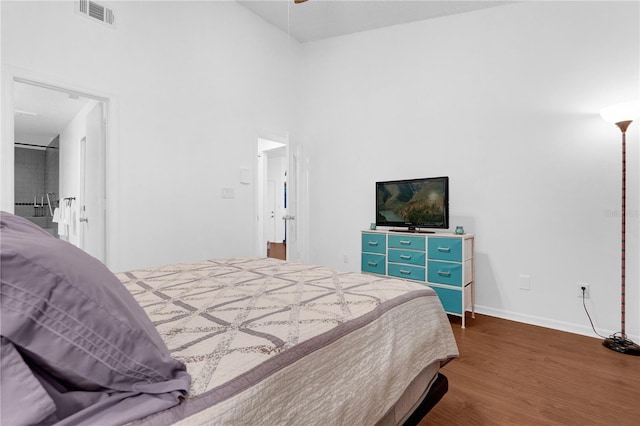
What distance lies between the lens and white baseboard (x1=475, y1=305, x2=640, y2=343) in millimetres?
2969

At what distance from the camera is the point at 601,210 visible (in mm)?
2977

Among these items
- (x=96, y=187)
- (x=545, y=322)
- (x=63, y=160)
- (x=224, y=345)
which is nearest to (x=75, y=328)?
(x=224, y=345)

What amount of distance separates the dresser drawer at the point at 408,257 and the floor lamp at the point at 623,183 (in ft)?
5.29

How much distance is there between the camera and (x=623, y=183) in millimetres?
2750

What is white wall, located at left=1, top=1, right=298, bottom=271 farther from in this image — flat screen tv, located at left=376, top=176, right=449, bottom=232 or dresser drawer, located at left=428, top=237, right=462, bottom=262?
dresser drawer, located at left=428, top=237, right=462, bottom=262

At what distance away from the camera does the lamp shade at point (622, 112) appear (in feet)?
8.51

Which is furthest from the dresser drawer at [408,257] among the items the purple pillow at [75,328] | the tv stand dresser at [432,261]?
the purple pillow at [75,328]

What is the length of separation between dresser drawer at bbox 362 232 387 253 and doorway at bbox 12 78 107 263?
2685 mm

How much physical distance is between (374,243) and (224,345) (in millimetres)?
3064

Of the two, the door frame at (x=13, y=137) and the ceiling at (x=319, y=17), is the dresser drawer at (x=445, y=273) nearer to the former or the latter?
the ceiling at (x=319, y=17)

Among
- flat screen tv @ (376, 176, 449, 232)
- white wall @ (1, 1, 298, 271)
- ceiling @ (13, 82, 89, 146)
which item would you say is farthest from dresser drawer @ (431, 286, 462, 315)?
ceiling @ (13, 82, 89, 146)

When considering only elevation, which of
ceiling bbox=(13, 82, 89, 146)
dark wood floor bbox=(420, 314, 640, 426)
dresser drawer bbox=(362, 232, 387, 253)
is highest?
ceiling bbox=(13, 82, 89, 146)

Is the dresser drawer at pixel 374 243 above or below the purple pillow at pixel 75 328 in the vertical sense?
below

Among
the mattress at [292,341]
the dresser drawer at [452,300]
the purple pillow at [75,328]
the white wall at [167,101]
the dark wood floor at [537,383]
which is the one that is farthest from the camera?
the dresser drawer at [452,300]
